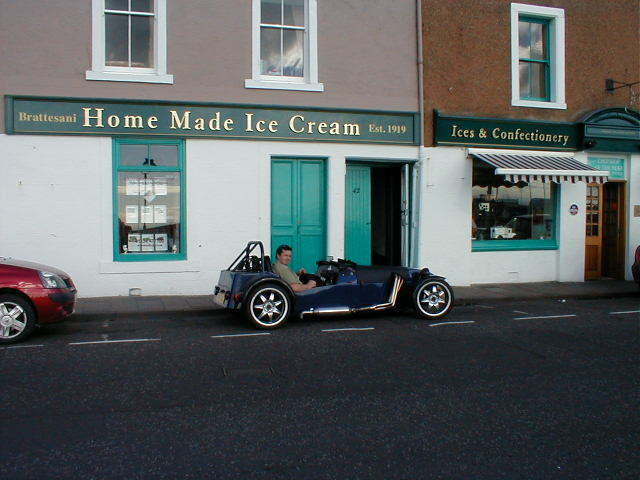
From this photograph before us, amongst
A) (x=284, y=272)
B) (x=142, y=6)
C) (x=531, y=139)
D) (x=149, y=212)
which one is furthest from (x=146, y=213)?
(x=531, y=139)

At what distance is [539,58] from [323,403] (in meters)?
12.0

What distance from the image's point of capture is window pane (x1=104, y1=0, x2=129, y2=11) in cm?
1170

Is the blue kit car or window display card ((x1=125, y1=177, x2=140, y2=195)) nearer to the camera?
the blue kit car

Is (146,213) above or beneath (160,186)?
beneath

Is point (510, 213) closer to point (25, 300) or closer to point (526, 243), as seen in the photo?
point (526, 243)

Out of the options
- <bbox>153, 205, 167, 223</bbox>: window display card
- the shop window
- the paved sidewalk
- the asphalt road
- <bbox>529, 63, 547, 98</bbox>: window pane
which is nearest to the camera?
the asphalt road

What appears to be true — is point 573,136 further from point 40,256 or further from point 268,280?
point 40,256

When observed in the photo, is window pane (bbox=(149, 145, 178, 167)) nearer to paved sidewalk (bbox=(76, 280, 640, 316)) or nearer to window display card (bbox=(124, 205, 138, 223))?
window display card (bbox=(124, 205, 138, 223))

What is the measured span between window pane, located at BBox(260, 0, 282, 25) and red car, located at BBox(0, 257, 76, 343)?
23.5 feet

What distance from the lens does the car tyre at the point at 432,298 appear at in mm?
9297

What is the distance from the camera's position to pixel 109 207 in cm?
1154

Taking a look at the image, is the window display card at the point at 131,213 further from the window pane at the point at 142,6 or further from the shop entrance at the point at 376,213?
the shop entrance at the point at 376,213

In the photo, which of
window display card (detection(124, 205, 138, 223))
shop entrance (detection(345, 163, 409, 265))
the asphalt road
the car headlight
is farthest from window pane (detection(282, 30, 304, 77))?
the car headlight

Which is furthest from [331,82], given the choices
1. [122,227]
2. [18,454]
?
[18,454]
